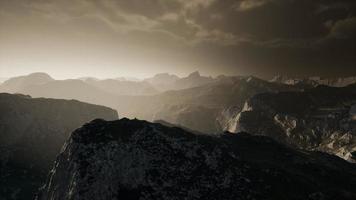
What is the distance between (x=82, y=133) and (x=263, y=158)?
126 feet

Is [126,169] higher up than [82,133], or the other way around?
[82,133]

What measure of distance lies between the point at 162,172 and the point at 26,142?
140770 mm

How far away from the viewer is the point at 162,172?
178 ft

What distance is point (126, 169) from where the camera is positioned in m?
53.6

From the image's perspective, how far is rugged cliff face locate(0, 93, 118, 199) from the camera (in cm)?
13250

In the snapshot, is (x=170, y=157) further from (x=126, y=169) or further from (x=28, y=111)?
(x=28, y=111)

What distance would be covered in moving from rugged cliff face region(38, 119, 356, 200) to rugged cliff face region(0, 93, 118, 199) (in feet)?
271

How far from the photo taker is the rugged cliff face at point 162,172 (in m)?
50.2

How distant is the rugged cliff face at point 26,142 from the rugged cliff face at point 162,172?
82.5 metres

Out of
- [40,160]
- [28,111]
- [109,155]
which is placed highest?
[109,155]

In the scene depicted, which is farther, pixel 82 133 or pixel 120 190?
pixel 82 133

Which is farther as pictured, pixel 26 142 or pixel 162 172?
pixel 26 142

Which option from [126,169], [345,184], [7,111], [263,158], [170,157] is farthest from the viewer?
[7,111]

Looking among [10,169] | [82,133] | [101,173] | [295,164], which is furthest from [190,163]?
[10,169]
